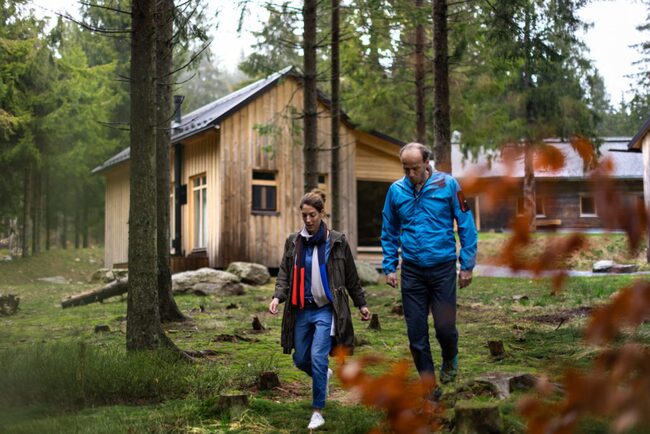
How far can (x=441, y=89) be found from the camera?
11.6 metres

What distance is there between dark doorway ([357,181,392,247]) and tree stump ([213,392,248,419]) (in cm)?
2461

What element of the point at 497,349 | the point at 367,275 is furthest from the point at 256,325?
the point at 367,275

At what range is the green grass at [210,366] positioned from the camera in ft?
16.8

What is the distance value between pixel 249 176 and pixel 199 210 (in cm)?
265

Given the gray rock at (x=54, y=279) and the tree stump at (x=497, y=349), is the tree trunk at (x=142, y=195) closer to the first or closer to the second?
the tree stump at (x=497, y=349)

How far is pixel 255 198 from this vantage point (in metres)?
23.0

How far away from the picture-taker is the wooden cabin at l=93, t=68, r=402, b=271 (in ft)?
72.7

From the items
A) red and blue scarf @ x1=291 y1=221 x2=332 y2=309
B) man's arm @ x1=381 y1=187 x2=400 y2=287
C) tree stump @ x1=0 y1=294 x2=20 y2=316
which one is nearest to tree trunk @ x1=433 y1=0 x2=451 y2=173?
man's arm @ x1=381 y1=187 x2=400 y2=287

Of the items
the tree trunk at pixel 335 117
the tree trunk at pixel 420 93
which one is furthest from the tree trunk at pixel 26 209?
the tree trunk at pixel 335 117

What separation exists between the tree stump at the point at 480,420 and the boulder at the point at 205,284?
44.2 ft

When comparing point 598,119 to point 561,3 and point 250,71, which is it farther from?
point 561,3

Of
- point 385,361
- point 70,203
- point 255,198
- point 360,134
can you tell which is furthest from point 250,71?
point 70,203

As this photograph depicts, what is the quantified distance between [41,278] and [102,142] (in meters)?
10.0

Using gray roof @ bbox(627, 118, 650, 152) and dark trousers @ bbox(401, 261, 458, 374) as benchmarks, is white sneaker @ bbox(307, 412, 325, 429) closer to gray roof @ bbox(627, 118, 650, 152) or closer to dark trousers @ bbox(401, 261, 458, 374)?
dark trousers @ bbox(401, 261, 458, 374)
